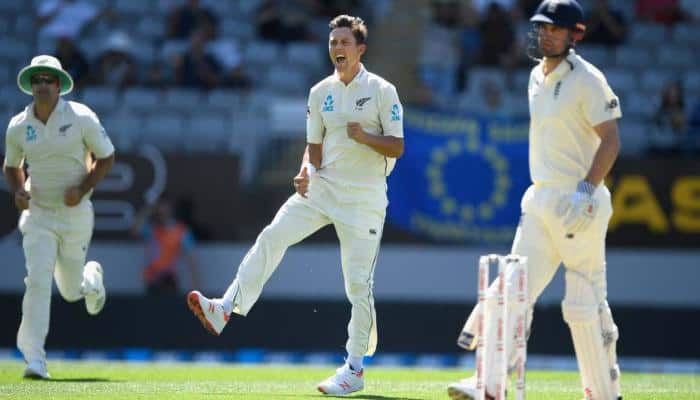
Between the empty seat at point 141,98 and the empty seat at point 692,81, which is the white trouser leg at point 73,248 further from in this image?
the empty seat at point 692,81

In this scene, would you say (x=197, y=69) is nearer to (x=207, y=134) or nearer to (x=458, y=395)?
(x=207, y=134)

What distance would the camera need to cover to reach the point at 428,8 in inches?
727

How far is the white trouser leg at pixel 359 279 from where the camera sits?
848 centimetres

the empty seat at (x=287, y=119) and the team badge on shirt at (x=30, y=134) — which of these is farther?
the empty seat at (x=287, y=119)

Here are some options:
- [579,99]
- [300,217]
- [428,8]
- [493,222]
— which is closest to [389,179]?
[493,222]

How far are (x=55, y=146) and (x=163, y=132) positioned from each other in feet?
20.6

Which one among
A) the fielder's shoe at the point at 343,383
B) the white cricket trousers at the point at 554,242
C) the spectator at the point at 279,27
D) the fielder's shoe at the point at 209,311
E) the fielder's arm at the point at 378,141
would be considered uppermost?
the spectator at the point at 279,27

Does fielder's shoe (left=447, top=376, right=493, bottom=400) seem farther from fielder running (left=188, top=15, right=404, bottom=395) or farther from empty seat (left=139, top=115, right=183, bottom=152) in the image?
empty seat (left=139, top=115, right=183, bottom=152)

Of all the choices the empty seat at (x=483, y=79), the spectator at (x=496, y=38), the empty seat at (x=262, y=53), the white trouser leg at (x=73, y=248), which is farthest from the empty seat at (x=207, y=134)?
the white trouser leg at (x=73, y=248)

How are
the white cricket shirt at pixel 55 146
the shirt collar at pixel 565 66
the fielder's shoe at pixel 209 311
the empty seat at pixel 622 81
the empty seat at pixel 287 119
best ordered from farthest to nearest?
the empty seat at pixel 622 81, the empty seat at pixel 287 119, the white cricket shirt at pixel 55 146, the fielder's shoe at pixel 209 311, the shirt collar at pixel 565 66

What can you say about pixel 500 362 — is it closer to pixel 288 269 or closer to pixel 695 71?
pixel 288 269

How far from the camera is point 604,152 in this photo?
23.1 ft

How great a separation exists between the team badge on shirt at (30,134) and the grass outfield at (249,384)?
166cm

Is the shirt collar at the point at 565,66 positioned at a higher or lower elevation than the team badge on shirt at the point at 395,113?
higher
